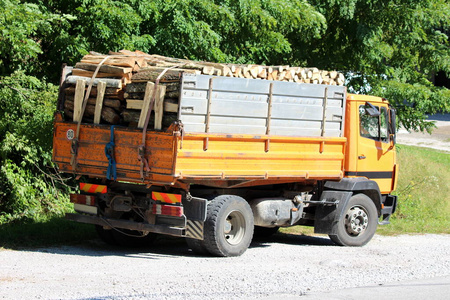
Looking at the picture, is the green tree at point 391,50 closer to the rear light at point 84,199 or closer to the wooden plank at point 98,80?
the wooden plank at point 98,80

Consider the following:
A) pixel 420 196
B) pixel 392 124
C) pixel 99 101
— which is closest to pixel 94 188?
pixel 99 101

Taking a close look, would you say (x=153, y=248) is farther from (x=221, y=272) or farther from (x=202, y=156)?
(x=221, y=272)

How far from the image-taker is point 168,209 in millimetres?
9305

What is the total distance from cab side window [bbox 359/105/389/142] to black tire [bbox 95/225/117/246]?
4.43 meters

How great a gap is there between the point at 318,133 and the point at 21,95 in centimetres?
502

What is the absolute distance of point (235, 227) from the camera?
10.1 meters

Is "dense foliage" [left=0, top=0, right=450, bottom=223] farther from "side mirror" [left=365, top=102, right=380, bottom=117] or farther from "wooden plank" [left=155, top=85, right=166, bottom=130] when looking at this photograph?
"side mirror" [left=365, top=102, right=380, bottom=117]

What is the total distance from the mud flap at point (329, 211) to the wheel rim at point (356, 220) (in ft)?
1.08

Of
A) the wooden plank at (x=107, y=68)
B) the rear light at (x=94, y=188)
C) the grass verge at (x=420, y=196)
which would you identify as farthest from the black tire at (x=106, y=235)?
the grass verge at (x=420, y=196)

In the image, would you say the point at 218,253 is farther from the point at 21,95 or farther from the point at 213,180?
the point at 21,95

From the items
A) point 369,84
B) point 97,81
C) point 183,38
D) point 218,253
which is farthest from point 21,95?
Result: point 369,84

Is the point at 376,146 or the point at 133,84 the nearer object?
the point at 133,84

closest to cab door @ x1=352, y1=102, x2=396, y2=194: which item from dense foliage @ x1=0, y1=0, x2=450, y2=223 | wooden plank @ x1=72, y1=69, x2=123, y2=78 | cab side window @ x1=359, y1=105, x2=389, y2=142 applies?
cab side window @ x1=359, y1=105, x2=389, y2=142

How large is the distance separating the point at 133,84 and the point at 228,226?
96.3 inches
